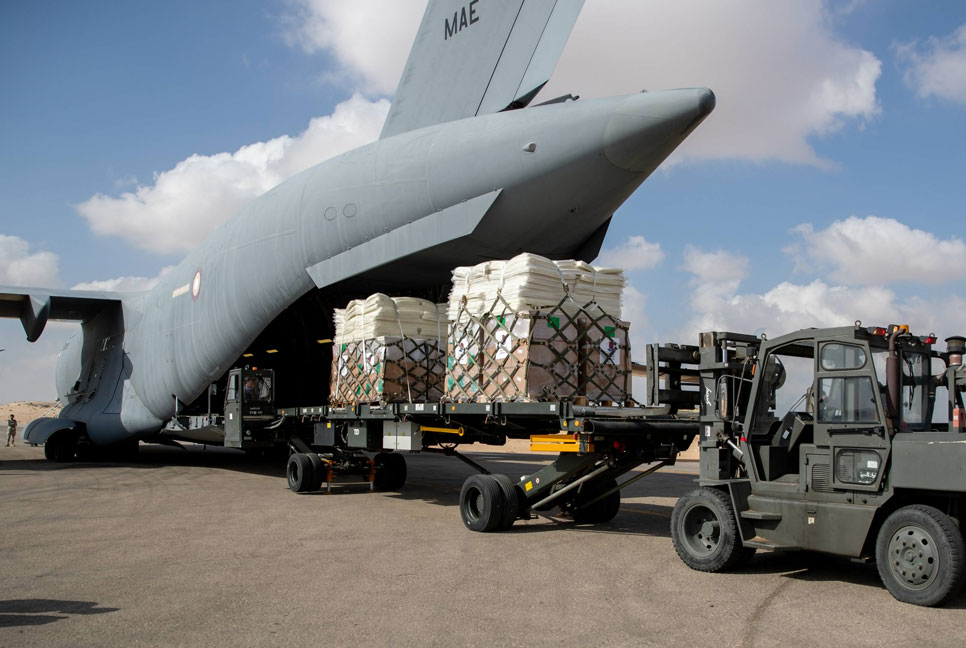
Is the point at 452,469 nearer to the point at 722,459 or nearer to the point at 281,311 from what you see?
the point at 281,311

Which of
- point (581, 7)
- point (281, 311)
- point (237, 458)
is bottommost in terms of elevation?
point (237, 458)

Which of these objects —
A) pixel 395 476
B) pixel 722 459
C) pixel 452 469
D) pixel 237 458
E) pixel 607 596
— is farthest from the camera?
pixel 237 458

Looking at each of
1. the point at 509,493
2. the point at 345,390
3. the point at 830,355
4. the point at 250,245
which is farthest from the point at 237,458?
the point at 830,355

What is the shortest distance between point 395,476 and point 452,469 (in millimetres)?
5879

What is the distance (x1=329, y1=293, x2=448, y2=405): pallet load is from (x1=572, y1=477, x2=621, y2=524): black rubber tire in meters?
3.08

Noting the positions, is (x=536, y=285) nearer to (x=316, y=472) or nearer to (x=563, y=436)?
(x=563, y=436)

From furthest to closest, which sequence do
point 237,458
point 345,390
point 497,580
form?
point 237,458, point 345,390, point 497,580

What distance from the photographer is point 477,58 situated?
40.7 ft

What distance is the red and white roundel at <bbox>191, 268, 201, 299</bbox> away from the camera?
16.6m

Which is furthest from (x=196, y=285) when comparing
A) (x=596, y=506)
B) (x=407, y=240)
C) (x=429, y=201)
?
(x=596, y=506)

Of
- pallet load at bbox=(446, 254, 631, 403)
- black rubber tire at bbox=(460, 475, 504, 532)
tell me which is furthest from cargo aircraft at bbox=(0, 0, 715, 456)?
black rubber tire at bbox=(460, 475, 504, 532)

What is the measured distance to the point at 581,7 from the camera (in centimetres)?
1098

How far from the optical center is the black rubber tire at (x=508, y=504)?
30.7ft

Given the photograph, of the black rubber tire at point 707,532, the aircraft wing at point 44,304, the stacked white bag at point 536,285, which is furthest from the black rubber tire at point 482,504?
the aircraft wing at point 44,304
